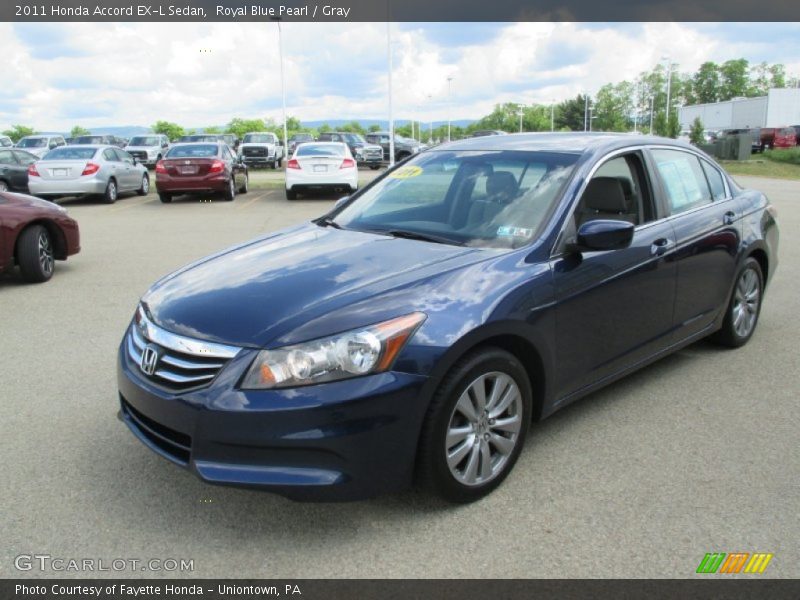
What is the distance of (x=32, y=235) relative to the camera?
323 inches

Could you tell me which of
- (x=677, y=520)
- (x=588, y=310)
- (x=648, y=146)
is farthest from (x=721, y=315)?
(x=677, y=520)

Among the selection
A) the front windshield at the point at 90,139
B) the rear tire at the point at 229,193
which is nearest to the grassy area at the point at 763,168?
the rear tire at the point at 229,193

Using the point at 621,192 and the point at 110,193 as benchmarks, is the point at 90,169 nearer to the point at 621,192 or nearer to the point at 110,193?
the point at 110,193

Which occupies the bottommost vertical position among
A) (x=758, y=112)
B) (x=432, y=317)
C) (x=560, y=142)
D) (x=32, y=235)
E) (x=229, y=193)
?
(x=229, y=193)

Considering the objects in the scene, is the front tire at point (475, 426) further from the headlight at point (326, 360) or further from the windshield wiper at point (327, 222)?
the windshield wiper at point (327, 222)

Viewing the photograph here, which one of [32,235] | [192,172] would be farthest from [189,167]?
[32,235]

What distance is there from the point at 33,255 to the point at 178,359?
5.96m

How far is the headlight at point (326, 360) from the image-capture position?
2895 mm

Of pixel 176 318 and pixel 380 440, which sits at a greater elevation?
pixel 176 318

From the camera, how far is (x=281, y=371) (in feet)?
9.52

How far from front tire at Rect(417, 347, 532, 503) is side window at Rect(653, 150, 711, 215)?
78.4 inches
